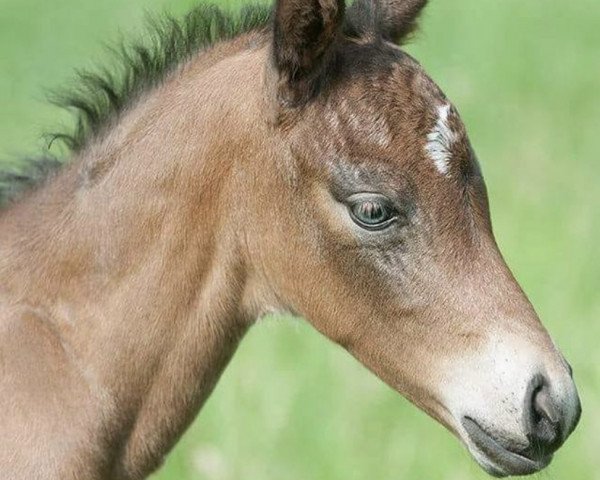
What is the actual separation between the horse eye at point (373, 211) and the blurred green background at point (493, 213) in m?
0.74

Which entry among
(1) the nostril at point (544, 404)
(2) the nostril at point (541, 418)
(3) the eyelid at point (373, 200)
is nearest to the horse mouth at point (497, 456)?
(2) the nostril at point (541, 418)

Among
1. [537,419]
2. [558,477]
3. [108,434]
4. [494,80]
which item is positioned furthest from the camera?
[494,80]

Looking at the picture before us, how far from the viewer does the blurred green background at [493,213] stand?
745cm

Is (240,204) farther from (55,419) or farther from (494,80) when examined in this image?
(494,80)

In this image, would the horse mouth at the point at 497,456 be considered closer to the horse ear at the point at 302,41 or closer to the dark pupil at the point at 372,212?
the dark pupil at the point at 372,212

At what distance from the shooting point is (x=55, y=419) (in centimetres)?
456

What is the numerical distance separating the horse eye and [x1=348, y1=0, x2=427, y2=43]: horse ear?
617mm

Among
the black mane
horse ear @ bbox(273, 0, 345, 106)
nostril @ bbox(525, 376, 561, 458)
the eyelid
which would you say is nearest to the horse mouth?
nostril @ bbox(525, 376, 561, 458)

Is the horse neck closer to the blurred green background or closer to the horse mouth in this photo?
the blurred green background

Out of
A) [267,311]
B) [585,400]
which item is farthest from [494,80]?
[267,311]

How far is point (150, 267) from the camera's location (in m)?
4.64

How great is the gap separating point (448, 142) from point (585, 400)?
3670 mm

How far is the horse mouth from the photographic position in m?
4.42

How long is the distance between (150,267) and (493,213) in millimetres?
5704
